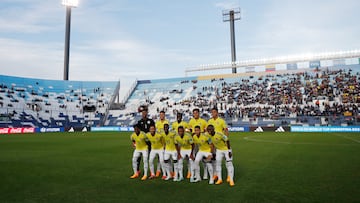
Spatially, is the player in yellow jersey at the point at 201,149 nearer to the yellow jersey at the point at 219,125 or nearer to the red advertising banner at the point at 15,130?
the yellow jersey at the point at 219,125

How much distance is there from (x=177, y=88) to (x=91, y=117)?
19568 millimetres

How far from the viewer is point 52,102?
59.6 m

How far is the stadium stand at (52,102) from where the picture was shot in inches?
2068

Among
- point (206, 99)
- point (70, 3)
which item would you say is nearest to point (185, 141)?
point (206, 99)

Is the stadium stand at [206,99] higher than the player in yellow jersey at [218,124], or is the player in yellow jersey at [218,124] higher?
the stadium stand at [206,99]

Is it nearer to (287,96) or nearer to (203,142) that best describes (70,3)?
(287,96)

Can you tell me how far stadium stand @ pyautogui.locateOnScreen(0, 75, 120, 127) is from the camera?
5253 centimetres

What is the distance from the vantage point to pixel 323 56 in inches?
2223

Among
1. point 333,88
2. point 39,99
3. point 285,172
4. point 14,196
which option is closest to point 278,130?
point 333,88

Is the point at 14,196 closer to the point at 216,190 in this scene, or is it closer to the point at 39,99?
the point at 216,190

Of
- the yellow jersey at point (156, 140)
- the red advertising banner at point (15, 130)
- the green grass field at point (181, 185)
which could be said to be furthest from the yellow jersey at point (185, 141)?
the red advertising banner at point (15, 130)

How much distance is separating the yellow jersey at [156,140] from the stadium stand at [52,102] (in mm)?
48650

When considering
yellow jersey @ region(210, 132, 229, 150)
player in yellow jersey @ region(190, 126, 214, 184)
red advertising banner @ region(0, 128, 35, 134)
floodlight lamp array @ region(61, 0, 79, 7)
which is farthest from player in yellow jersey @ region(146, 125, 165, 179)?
floodlight lamp array @ region(61, 0, 79, 7)

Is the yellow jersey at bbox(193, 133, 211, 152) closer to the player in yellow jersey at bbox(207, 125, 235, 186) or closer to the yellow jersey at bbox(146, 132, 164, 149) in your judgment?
the player in yellow jersey at bbox(207, 125, 235, 186)
